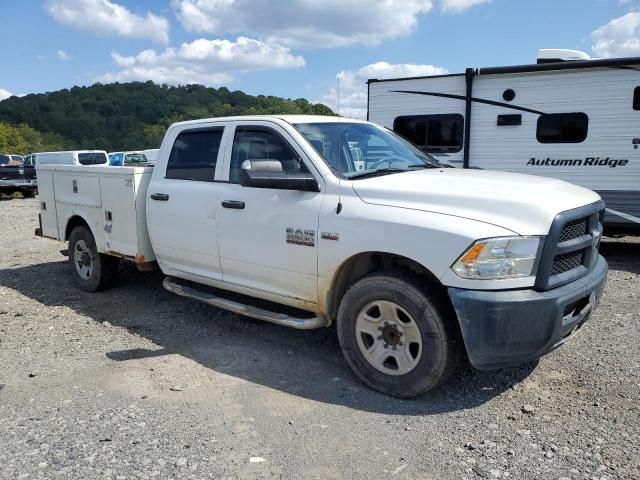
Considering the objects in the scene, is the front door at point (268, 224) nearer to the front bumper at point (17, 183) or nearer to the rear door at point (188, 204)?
the rear door at point (188, 204)

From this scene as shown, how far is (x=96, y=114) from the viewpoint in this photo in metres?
69.2

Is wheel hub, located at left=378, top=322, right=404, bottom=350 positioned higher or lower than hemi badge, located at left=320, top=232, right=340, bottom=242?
lower

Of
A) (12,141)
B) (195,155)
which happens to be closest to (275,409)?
(195,155)

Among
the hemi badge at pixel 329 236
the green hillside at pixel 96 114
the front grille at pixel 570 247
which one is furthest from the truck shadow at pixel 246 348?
the green hillside at pixel 96 114

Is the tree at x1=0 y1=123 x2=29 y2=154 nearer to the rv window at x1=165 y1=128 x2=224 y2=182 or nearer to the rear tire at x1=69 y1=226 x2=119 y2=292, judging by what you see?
the rear tire at x1=69 y1=226 x2=119 y2=292

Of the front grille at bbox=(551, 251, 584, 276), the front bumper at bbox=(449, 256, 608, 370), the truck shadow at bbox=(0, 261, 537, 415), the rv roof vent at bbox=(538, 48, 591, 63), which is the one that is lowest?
the truck shadow at bbox=(0, 261, 537, 415)

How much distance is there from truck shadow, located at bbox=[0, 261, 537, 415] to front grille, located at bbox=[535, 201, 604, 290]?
2.99 feet

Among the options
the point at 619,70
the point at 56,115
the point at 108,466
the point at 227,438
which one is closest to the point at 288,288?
the point at 227,438

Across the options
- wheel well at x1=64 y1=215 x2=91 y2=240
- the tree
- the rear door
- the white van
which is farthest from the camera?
the tree

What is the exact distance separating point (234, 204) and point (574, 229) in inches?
102

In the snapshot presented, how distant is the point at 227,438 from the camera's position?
3.27 meters

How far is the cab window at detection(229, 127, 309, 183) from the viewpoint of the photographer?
434 cm

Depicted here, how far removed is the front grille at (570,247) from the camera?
3307 mm

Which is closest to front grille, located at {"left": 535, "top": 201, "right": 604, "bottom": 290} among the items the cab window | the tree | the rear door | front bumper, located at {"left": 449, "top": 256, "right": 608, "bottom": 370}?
front bumper, located at {"left": 449, "top": 256, "right": 608, "bottom": 370}
